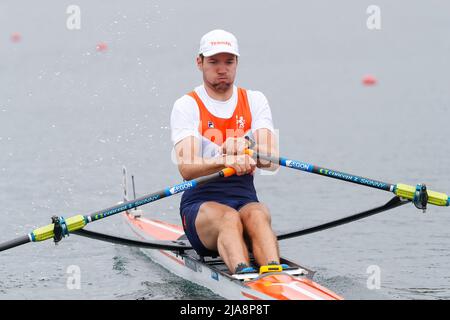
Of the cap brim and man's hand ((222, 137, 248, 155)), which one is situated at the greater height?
the cap brim

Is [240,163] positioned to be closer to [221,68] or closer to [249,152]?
Result: [249,152]

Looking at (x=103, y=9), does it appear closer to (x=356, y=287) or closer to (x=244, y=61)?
(x=244, y=61)

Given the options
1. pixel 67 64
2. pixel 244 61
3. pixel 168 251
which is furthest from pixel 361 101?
pixel 168 251

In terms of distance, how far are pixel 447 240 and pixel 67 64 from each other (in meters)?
25.0

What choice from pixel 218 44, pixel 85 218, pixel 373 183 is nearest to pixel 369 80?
pixel 373 183

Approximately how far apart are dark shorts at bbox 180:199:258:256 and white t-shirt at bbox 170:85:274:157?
49 centimetres

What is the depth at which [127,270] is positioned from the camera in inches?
410

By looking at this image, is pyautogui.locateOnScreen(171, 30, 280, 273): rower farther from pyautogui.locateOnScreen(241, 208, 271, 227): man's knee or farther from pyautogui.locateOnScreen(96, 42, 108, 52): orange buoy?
pyautogui.locateOnScreen(96, 42, 108, 52): orange buoy

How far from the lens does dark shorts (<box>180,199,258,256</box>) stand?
28.0 ft

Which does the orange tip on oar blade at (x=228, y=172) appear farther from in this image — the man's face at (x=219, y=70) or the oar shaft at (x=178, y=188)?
the man's face at (x=219, y=70)

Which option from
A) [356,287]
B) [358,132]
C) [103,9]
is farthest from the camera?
[103,9]

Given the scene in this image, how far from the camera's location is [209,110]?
8.60 meters

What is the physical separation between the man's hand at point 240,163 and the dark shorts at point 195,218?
20.3 inches

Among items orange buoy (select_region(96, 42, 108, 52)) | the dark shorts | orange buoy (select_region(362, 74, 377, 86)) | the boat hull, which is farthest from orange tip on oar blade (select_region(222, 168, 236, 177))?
orange buoy (select_region(96, 42, 108, 52))
